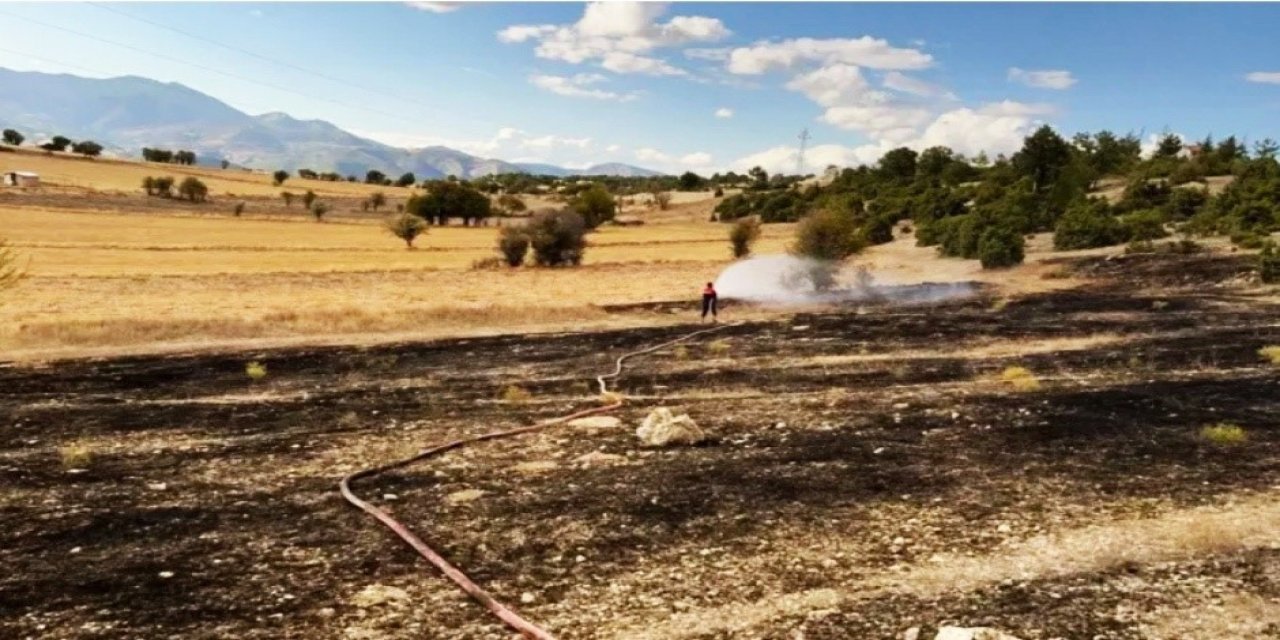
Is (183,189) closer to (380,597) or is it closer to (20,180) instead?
(20,180)

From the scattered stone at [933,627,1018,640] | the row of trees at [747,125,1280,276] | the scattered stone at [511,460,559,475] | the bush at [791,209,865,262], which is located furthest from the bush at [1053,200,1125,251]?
the scattered stone at [933,627,1018,640]

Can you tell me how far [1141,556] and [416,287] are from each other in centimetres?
4312

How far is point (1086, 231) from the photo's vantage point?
188 feet

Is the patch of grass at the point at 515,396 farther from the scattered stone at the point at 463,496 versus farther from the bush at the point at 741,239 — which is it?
the bush at the point at 741,239

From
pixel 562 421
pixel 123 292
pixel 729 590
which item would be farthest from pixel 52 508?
pixel 123 292

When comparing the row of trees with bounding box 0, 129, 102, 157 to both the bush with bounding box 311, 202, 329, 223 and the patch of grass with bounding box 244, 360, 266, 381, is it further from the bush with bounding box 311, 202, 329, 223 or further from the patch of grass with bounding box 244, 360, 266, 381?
the patch of grass with bounding box 244, 360, 266, 381

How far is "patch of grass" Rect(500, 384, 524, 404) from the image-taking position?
20225 millimetres

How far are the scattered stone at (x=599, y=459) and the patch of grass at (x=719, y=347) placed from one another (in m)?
12.5

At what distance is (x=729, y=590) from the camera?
31.4ft

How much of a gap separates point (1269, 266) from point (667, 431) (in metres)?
34.7

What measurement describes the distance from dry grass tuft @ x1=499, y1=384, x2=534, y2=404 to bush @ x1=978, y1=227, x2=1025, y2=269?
1605 inches

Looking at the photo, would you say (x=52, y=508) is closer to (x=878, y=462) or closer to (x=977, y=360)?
(x=878, y=462)

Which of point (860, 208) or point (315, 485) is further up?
point (860, 208)

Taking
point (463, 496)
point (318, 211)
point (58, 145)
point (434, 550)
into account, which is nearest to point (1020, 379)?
point (463, 496)
